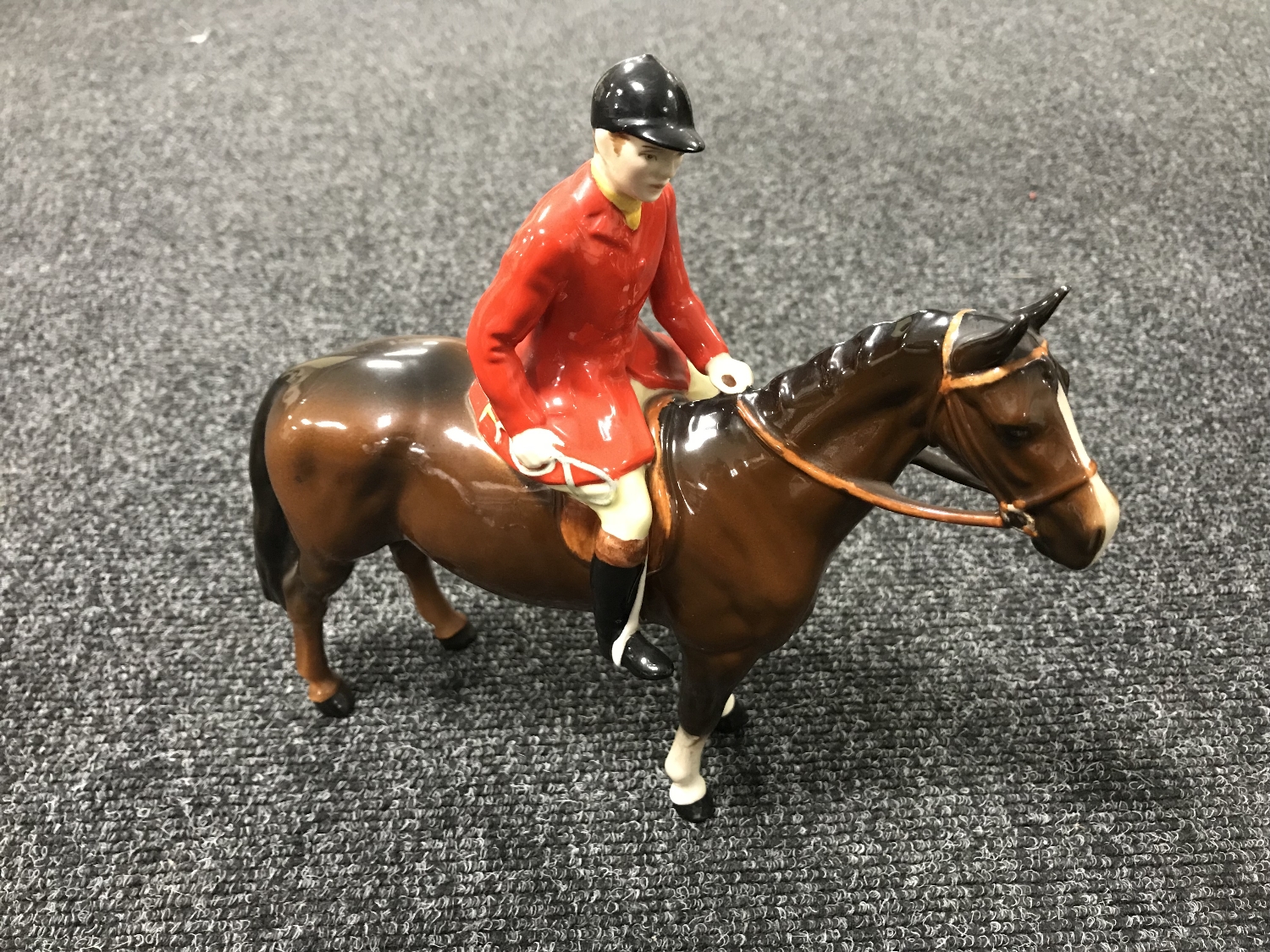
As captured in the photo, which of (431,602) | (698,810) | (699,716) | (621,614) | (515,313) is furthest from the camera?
(431,602)

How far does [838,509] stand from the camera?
750 millimetres

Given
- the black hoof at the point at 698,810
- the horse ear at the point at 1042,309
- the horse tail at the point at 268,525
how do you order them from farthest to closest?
the black hoof at the point at 698,810, the horse tail at the point at 268,525, the horse ear at the point at 1042,309

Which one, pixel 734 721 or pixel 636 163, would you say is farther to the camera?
pixel 734 721

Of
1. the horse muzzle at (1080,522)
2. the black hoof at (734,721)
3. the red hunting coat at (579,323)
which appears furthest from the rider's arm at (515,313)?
the black hoof at (734,721)

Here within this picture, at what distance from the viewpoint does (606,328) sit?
75cm

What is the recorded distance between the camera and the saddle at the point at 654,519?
77 centimetres

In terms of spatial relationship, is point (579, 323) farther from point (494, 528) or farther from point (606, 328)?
point (494, 528)

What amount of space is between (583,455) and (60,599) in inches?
38.3

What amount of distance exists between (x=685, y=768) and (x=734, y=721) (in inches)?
5.2

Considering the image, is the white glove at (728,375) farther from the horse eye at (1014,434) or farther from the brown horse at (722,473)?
the horse eye at (1014,434)

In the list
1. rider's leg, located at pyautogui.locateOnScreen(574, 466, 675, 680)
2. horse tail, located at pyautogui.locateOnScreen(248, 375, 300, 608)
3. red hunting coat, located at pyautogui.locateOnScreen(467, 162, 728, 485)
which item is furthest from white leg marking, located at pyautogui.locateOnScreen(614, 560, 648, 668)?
horse tail, located at pyautogui.locateOnScreen(248, 375, 300, 608)

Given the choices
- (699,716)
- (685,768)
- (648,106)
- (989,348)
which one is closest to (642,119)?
(648,106)

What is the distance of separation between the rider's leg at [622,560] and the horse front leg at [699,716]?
0.05 m

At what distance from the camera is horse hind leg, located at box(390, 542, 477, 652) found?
3.64 ft
